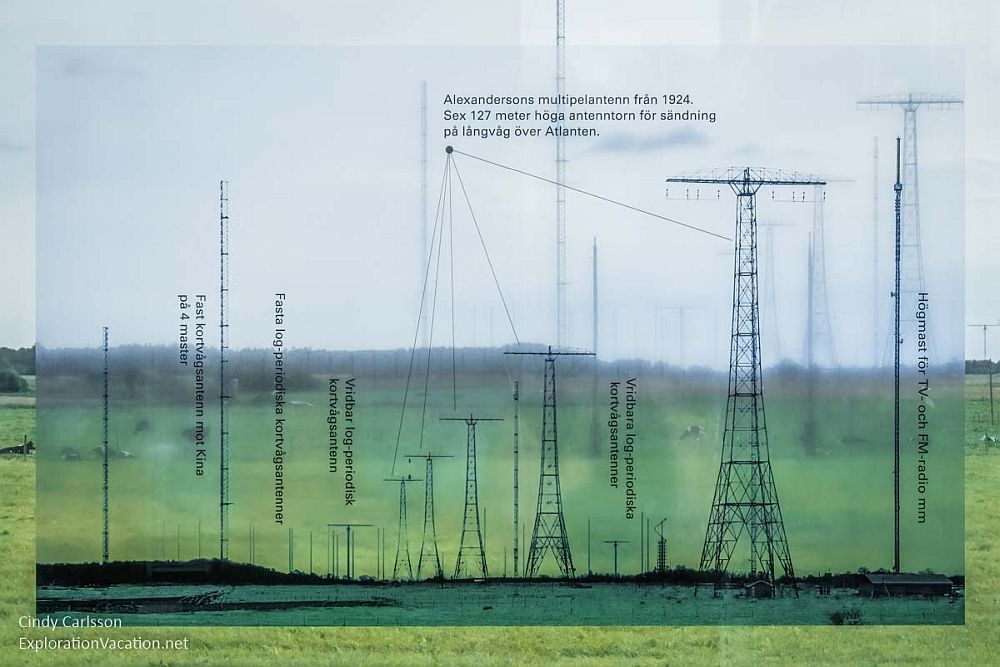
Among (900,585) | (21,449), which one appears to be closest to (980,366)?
(900,585)

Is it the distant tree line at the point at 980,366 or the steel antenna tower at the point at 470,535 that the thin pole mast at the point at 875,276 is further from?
the steel antenna tower at the point at 470,535

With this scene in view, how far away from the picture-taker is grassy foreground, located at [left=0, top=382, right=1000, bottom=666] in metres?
5.36

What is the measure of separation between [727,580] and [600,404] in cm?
98

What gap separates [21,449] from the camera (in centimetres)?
545

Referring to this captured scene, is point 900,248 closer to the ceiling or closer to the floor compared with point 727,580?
closer to the ceiling

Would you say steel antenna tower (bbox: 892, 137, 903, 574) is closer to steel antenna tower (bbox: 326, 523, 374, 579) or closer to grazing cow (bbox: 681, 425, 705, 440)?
grazing cow (bbox: 681, 425, 705, 440)

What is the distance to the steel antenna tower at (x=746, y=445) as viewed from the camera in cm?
539

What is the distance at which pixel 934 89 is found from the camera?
5.39 meters

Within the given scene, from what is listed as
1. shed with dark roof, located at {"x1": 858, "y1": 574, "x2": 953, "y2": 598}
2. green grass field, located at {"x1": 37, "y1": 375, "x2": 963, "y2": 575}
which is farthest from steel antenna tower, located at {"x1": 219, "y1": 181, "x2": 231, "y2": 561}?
shed with dark roof, located at {"x1": 858, "y1": 574, "x2": 953, "y2": 598}

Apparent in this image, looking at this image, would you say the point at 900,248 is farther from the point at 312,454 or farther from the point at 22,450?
the point at 22,450

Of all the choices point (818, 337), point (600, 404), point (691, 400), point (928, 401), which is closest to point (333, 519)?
point (600, 404)

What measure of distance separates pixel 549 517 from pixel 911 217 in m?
2.14

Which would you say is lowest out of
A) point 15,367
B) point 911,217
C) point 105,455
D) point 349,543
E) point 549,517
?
point 349,543

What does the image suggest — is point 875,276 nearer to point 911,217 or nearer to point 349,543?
point 911,217
